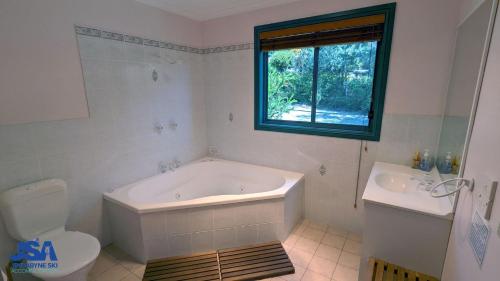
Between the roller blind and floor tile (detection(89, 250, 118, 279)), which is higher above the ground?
the roller blind

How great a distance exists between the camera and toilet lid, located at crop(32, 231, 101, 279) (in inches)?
56.1

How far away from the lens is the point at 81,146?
1982mm

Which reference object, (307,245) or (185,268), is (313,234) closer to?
(307,245)

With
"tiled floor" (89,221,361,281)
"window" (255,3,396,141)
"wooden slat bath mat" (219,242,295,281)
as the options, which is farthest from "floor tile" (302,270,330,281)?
"window" (255,3,396,141)

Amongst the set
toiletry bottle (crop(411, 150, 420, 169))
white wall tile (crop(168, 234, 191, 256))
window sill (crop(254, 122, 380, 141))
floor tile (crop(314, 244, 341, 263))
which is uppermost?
window sill (crop(254, 122, 380, 141))

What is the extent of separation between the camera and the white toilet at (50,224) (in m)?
1.49

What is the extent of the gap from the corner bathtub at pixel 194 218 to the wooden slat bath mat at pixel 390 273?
849 mm

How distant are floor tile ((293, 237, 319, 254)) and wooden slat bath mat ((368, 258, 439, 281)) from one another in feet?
2.28

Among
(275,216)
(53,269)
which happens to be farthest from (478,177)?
(53,269)

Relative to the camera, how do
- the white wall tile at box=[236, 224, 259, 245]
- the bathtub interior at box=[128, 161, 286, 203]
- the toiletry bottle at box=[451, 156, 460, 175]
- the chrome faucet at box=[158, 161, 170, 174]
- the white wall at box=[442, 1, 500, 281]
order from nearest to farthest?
the white wall at box=[442, 1, 500, 281] < the toiletry bottle at box=[451, 156, 460, 175] < the white wall tile at box=[236, 224, 259, 245] < the bathtub interior at box=[128, 161, 286, 203] < the chrome faucet at box=[158, 161, 170, 174]

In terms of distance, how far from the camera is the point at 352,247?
A: 88.4 inches

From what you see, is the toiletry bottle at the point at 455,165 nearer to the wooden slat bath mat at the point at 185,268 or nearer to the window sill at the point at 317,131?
the window sill at the point at 317,131

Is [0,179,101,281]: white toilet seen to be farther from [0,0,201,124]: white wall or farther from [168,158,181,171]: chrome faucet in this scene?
[168,158,181,171]: chrome faucet

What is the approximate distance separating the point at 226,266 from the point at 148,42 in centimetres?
222
